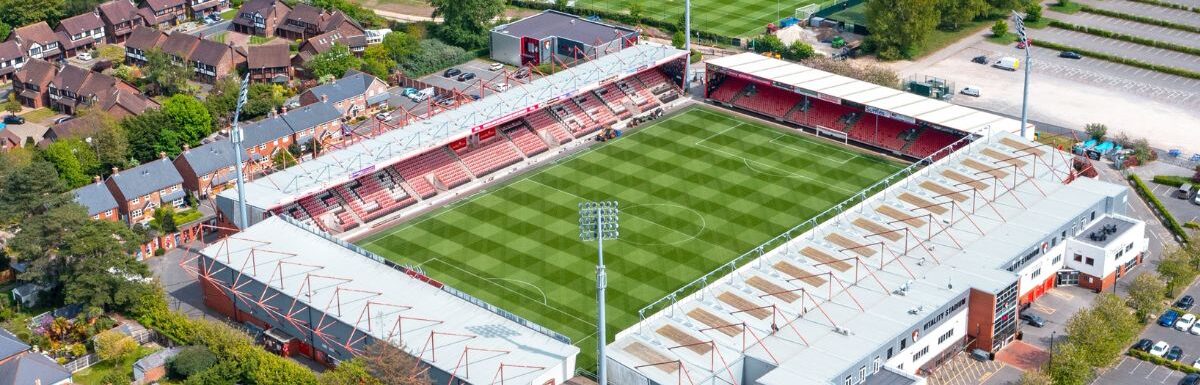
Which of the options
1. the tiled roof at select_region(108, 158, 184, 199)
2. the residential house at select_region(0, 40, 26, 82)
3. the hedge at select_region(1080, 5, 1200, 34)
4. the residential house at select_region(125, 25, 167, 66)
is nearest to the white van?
the hedge at select_region(1080, 5, 1200, 34)

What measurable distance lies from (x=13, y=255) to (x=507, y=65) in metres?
58.3

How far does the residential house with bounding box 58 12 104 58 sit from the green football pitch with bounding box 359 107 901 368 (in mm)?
61833

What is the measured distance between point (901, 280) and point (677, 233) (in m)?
22.9

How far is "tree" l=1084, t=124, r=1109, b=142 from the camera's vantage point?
438 feet

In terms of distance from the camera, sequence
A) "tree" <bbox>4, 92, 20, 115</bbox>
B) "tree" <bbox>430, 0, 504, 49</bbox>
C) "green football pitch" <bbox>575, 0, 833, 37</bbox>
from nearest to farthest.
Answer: "tree" <bbox>4, 92, 20, 115</bbox> → "tree" <bbox>430, 0, 504, 49</bbox> → "green football pitch" <bbox>575, 0, 833, 37</bbox>

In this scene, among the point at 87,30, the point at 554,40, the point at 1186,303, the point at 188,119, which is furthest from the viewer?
the point at 87,30

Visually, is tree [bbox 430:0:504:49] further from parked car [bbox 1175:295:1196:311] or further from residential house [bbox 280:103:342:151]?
parked car [bbox 1175:295:1196:311]

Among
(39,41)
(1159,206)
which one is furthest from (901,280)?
(39,41)

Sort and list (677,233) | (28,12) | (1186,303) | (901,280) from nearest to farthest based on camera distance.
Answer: (901,280) → (1186,303) → (677,233) → (28,12)

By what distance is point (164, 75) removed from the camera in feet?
485

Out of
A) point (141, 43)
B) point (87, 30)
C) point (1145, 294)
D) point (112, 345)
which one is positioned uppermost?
point (87, 30)

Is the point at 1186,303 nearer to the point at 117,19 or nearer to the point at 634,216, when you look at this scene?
the point at 634,216

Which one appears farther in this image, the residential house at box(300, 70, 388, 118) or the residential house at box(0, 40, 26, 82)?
the residential house at box(0, 40, 26, 82)

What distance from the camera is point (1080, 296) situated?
351ft
